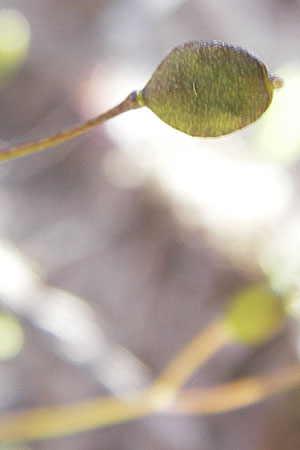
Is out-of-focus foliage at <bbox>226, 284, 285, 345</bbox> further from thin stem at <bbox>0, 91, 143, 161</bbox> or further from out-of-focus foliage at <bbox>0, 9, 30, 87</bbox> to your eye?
out-of-focus foliage at <bbox>0, 9, 30, 87</bbox>

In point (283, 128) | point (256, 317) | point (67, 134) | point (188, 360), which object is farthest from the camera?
point (283, 128)

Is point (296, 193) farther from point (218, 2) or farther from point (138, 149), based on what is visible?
point (218, 2)

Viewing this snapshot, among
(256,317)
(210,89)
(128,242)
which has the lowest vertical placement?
(210,89)

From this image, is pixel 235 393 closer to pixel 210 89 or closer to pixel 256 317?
pixel 256 317

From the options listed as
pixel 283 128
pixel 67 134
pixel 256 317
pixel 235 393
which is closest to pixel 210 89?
pixel 67 134

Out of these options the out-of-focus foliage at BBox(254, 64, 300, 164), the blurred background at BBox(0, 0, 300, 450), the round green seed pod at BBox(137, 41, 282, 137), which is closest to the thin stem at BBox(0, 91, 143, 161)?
the round green seed pod at BBox(137, 41, 282, 137)

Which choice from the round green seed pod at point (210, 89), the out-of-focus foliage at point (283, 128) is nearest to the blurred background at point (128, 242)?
the out-of-focus foliage at point (283, 128)

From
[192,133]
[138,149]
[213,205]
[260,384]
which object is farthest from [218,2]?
[192,133]
